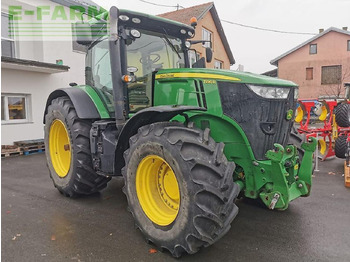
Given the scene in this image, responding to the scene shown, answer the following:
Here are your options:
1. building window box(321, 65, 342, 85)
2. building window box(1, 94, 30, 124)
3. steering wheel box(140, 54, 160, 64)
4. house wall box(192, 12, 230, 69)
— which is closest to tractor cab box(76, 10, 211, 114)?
steering wheel box(140, 54, 160, 64)

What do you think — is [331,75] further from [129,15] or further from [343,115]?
[129,15]

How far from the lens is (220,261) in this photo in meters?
2.72

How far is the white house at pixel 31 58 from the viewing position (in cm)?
908

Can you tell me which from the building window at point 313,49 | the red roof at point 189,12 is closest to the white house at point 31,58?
the red roof at point 189,12

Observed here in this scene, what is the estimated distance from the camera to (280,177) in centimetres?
285

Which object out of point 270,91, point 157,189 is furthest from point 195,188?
point 270,91

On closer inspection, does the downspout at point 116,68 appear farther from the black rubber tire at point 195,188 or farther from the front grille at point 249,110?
the front grille at point 249,110

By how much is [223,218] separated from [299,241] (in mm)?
1095

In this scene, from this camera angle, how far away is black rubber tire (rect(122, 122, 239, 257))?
2.55 metres

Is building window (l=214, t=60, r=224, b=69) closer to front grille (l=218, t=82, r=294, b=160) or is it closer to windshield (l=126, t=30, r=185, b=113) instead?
windshield (l=126, t=30, r=185, b=113)

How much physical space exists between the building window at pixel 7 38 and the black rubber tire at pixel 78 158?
250 inches

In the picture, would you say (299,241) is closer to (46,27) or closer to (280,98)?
(280,98)

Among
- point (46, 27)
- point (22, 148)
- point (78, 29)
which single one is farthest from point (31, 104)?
point (78, 29)

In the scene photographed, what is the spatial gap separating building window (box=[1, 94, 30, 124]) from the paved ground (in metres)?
4.96
